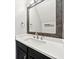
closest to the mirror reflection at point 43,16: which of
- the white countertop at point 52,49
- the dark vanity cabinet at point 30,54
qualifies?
the white countertop at point 52,49

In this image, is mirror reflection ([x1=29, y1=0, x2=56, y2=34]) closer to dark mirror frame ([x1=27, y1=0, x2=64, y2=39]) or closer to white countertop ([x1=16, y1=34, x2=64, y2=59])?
dark mirror frame ([x1=27, y1=0, x2=64, y2=39])

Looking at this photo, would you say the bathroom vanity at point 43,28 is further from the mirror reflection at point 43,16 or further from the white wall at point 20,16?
the white wall at point 20,16

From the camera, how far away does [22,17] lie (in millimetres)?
2840

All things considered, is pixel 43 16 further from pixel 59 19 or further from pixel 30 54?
pixel 30 54

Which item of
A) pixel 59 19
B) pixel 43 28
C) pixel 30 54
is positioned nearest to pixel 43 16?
pixel 43 28

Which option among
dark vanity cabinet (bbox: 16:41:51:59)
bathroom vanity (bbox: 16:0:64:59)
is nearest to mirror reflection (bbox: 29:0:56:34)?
bathroom vanity (bbox: 16:0:64:59)

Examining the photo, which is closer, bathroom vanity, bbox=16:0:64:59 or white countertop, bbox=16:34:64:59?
white countertop, bbox=16:34:64:59

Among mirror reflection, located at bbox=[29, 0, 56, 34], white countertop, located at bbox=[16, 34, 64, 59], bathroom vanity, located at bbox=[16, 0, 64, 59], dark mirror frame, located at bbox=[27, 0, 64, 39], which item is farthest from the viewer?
mirror reflection, located at bbox=[29, 0, 56, 34]

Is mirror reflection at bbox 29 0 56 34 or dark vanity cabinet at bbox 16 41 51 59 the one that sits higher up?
mirror reflection at bbox 29 0 56 34
